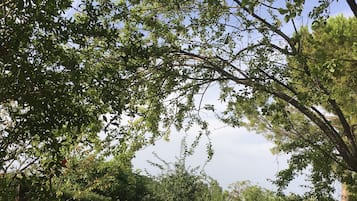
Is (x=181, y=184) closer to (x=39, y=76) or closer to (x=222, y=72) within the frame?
(x=222, y=72)

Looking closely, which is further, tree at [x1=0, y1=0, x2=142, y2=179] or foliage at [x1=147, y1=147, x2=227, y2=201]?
foliage at [x1=147, y1=147, x2=227, y2=201]

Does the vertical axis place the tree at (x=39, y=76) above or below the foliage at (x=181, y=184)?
below

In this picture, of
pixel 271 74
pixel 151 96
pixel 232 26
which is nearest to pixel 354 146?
pixel 271 74

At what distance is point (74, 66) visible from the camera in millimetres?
3426

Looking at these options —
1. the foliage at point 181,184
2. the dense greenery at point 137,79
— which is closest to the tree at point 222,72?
the dense greenery at point 137,79

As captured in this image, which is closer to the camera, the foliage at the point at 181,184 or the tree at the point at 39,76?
the tree at the point at 39,76

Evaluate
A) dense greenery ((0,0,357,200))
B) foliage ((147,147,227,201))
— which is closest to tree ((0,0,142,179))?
dense greenery ((0,0,357,200))

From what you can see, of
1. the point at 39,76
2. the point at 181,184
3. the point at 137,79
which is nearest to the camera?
the point at 39,76

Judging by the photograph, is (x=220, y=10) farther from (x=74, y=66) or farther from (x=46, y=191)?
(x=46, y=191)

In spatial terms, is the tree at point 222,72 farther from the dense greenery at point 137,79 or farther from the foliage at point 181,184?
the foliage at point 181,184

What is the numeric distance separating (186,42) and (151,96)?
1052mm

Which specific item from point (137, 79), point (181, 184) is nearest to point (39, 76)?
point (137, 79)

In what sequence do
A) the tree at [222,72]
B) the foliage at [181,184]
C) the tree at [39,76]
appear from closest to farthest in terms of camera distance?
the tree at [39,76] < the tree at [222,72] < the foliage at [181,184]

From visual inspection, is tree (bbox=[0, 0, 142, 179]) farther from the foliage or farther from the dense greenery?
the foliage
